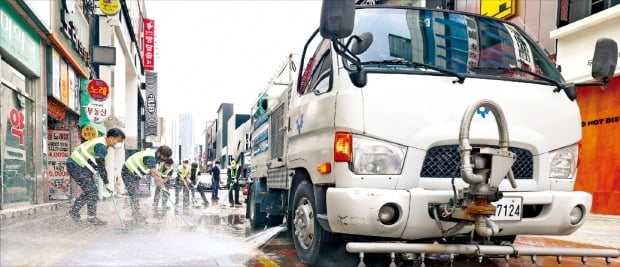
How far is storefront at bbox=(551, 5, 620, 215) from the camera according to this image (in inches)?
396

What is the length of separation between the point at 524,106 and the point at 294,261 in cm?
234

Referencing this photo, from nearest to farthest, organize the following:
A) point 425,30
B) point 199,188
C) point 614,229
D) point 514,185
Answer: point 514,185, point 425,30, point 614,229, point 199,188

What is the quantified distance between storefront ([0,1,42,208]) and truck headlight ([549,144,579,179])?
9.09 m

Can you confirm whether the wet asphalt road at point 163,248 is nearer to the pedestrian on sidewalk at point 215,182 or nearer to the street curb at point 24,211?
the street curb at point 24,211

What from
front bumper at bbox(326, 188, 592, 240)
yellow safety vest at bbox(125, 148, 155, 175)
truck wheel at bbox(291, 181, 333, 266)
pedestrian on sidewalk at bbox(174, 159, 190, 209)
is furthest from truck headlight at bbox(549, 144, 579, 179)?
pedestrian on sidewalk at bbox(174, 159, 190, 209)

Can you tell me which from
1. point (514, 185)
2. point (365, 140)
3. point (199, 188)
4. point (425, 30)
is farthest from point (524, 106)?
point (199, 188)

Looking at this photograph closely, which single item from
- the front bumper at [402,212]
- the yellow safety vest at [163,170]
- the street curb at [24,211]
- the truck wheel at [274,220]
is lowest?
the street curb at [24,211]

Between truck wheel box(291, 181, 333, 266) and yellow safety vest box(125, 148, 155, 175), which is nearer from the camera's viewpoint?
truck wheel box(291, 181, 333, 266)

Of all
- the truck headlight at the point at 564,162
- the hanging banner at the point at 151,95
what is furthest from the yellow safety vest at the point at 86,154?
the hanging banner at the point at 151,95

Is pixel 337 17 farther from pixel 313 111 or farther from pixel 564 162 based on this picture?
pixel 564 162

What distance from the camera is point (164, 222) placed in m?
7.95

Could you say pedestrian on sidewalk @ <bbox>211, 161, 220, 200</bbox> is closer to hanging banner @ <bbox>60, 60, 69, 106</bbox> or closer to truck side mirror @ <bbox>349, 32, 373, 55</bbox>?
hanging banner @ <bbox>60, 60, 69, 106</bbox>

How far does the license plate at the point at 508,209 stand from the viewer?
3.10 m

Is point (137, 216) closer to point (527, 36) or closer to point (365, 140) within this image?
point (365, 140)
